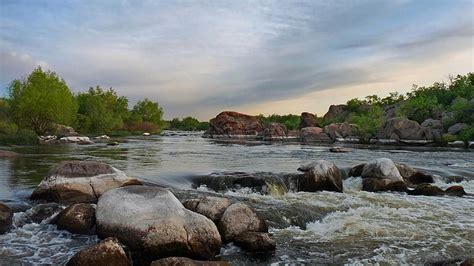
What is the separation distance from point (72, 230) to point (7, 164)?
14.5 meters

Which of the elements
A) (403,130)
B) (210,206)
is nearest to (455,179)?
(210,206)

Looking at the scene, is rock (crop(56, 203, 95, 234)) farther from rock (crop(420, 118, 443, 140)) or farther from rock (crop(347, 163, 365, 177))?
rock (crop(420, 118, 443, 140))

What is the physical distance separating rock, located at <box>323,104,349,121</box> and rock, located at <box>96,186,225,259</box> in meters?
111

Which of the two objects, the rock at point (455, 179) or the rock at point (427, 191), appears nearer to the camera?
the rock at point (427, 191)

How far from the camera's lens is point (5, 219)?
9688mm

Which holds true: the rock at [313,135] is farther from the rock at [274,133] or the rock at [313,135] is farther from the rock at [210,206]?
the rock at [210,206]

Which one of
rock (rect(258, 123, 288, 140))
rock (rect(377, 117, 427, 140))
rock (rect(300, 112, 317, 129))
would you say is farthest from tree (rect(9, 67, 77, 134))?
rock (rect(300, 112, 317, 129))

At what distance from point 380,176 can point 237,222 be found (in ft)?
33.7

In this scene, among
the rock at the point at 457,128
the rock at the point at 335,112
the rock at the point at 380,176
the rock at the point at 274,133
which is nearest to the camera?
the rock at the point at 380,176

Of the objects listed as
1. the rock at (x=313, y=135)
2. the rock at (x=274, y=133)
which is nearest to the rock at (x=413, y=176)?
the rock at (x=313, y=135)

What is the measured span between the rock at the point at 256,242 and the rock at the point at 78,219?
3563 mm

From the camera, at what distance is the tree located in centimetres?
5716

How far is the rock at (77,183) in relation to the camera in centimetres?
1184

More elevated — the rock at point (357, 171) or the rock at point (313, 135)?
the rock at point (313, 135)
